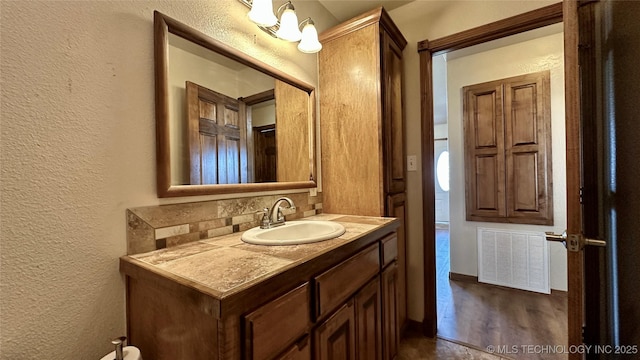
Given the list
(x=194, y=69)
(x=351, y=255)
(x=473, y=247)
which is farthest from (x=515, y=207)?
(x=194, y=69)

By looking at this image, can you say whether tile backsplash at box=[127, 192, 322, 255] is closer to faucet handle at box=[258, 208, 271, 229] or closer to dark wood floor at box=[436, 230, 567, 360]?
faucet handle at box=[258, 208, 271, 229]

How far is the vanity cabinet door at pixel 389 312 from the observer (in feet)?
4.30

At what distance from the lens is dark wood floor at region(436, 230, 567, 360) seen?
1706mm

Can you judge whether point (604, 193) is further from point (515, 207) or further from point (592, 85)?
point (515, 207)

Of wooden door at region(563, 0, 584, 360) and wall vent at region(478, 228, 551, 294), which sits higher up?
wooden door at region(563, 0, 584, 360)

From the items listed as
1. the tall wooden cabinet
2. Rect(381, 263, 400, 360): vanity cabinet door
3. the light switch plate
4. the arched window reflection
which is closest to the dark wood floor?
the tall wooden cabinet

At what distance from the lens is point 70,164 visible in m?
0.76

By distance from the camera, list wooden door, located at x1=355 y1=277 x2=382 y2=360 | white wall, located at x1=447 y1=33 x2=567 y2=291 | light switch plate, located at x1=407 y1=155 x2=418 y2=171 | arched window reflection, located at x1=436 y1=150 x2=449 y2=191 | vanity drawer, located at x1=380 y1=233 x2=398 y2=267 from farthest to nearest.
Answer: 1. arched window reflection, located at x1=436 y1=150 x2=449 y2=191
2. white wall, located at x1=447 y1=33 x2=567 y2=291
3. light switch plate, located at x1=407 y1=155 x2=418 y2=171
4. vanity drawer, located at x1=380 y1=233 x2=398 y2=267
5. wooden door, located at x1=355 y1=277 x2=382 y2=360

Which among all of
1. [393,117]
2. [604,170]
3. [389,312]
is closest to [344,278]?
[389,312]

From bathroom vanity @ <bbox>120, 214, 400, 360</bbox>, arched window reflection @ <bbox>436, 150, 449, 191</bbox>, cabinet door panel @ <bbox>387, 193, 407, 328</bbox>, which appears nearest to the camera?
bathroom vanity @ <bbox>120, 214, 400, 360</bbox>

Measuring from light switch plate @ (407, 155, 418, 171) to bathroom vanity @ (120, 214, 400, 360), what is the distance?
926 mm

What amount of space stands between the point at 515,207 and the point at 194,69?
9.58 feet

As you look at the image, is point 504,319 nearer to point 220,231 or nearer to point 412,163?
point 412,163

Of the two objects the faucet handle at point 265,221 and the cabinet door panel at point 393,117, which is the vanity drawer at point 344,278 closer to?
the faucet handle at point 265,221
